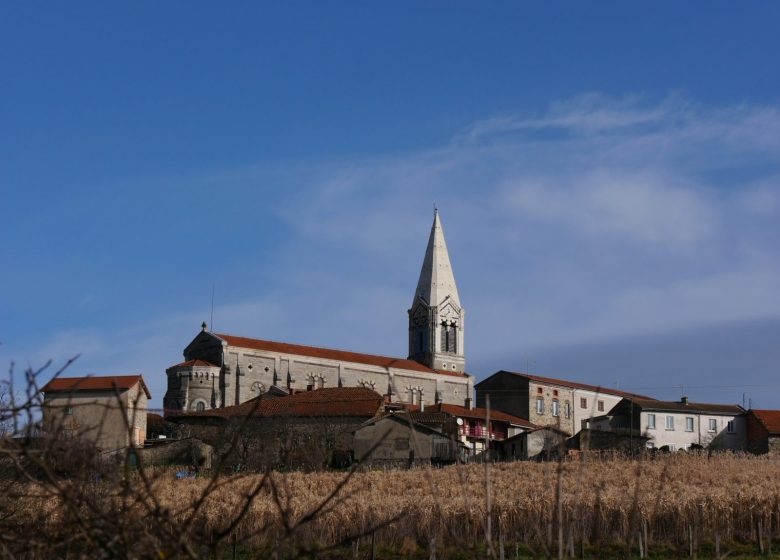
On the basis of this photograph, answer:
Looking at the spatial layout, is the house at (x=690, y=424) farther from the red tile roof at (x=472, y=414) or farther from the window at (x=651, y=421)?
the red tile roof at (x=472, y=414)

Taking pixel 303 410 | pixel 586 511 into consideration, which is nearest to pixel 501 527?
pixel 586 511

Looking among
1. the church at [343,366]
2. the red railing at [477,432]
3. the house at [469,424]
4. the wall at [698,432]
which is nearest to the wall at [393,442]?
the house at [469,424]

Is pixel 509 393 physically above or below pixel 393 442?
above

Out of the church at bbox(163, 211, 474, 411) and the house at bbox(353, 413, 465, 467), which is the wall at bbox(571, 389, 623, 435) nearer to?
the church at bbox(163, 211, 474, 411)

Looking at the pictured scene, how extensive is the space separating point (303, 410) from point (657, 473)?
108 feet

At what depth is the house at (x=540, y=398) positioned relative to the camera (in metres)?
90.6

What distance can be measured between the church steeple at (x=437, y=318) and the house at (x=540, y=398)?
11035 mm

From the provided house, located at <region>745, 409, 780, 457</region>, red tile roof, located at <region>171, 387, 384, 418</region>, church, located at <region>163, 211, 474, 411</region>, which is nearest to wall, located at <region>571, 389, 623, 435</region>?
church, located at <region>163, 211, 474, 411</region>

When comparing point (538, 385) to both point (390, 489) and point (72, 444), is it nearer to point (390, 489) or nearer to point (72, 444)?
point (390, 489)

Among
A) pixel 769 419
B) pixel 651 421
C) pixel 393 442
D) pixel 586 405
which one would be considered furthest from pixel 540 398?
pixel 393 442

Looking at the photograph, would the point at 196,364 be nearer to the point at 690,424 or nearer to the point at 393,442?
the point at 393,442

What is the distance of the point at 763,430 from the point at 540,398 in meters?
22.7

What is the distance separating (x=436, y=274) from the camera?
11444 cm

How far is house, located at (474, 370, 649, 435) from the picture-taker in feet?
297
